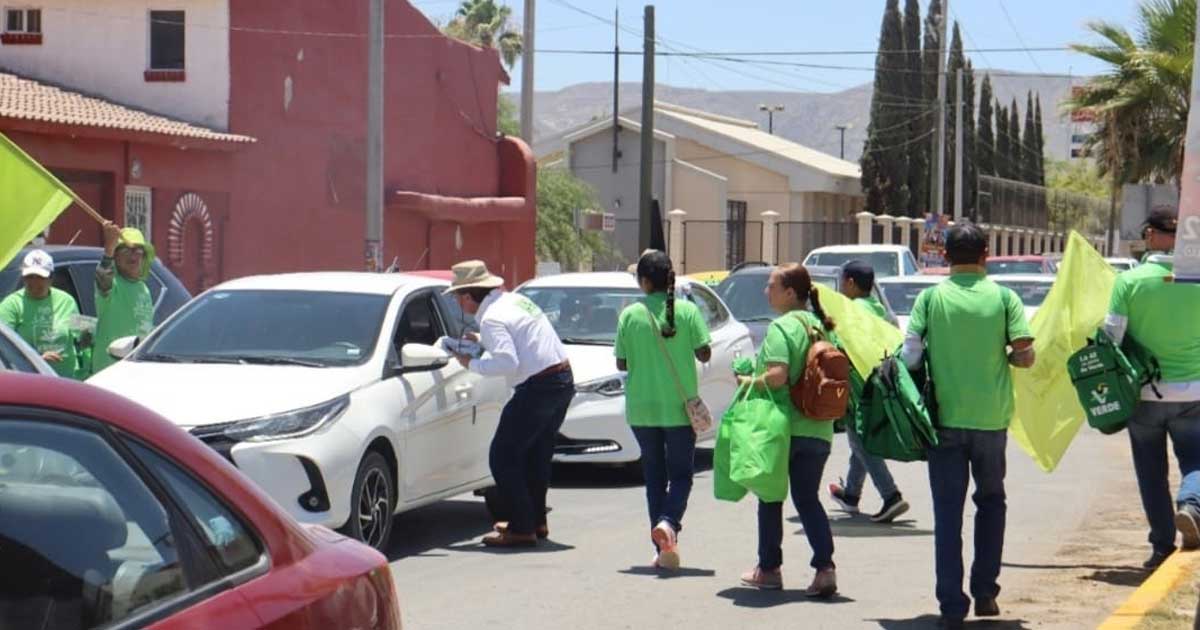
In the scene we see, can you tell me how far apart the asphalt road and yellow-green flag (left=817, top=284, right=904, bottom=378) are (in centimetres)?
118

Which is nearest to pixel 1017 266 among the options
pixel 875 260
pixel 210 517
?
pixel 875 260

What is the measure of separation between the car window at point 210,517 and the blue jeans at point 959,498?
15.9 ft

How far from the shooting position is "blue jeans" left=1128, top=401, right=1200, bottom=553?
9305 mm

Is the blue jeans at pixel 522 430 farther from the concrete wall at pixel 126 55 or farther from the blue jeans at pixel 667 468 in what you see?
the concrete wall at pixel 126 55

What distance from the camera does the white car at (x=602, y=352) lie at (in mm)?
13859

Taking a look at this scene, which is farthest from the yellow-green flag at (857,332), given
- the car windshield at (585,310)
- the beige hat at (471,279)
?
the car windshield at (585,310)

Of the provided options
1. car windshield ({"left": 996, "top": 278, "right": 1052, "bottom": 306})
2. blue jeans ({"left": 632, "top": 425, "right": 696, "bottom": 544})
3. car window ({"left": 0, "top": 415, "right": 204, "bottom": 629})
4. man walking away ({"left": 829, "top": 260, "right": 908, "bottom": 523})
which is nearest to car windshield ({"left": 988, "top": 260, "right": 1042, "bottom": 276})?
car windshield ({"left": 996, "top": 278, "right": 1052, "bottom": 306})

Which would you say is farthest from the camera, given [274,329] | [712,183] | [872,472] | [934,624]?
[712,183]

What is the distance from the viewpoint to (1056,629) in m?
8.30

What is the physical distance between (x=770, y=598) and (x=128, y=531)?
6047 millimetres

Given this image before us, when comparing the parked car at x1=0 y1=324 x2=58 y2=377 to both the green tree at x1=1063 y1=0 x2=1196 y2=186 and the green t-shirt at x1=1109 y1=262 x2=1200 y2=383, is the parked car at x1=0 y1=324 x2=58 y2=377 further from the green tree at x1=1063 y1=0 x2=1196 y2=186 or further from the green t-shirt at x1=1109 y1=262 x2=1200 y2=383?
the green tree at x1=1063 y1=0 x2=1196 y2=186

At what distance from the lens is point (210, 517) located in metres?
3.74

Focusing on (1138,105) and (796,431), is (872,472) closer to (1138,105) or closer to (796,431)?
(796,431)

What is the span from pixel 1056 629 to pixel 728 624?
148cm
